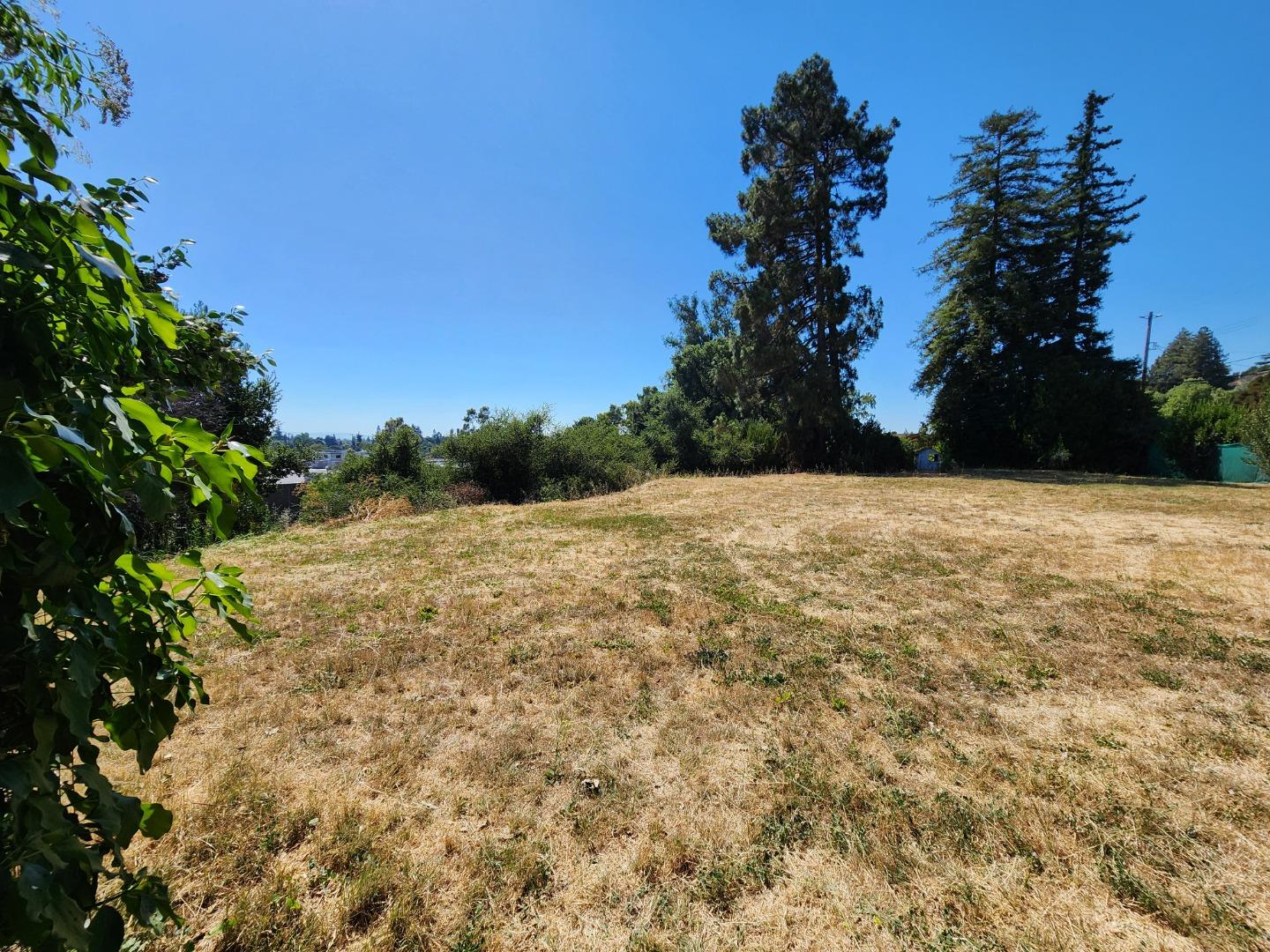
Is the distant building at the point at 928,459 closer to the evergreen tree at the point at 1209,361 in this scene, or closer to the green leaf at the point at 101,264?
the green leaf at the point at 101,264

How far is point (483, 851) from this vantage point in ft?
5.90

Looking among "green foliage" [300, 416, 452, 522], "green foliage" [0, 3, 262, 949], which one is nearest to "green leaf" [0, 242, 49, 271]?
"green foliage" [0, 3, 262, 949]

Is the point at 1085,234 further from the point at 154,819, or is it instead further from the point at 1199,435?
the point at 154,819

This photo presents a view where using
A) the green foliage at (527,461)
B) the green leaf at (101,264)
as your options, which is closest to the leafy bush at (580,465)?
the green foliage at (527,461)

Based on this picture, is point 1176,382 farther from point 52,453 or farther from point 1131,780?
point 52,453

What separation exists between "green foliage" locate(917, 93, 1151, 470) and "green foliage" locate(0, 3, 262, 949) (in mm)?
24723

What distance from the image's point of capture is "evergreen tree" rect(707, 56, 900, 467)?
16781 millimetres

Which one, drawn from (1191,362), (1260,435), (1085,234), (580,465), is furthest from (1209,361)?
(580,465)

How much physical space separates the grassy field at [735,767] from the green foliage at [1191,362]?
6319 centimetres

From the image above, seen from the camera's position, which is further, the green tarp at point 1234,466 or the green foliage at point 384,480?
the green tarp at point 1234,466

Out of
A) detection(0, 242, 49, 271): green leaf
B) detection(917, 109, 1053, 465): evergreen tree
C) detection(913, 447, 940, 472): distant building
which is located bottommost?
detection(913, 447, 940, 472): distant building

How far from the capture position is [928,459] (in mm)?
22891

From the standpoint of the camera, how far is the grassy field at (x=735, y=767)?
1569mm

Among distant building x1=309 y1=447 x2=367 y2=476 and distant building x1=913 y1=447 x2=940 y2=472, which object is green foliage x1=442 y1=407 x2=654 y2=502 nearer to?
distant building x1=309 y1=447 x2=367 y2=476
